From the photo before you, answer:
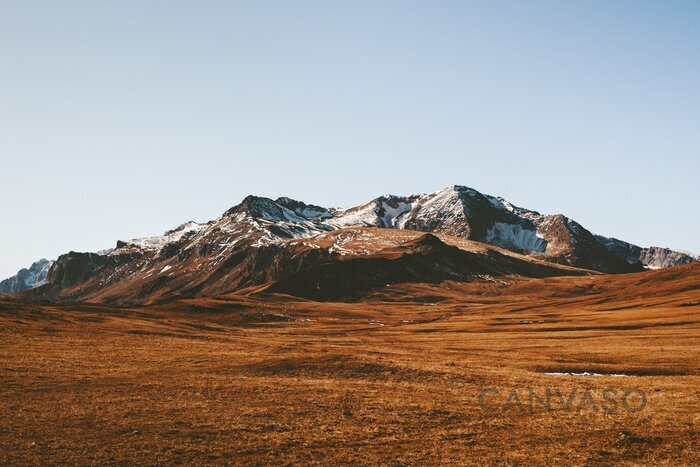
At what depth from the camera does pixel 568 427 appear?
3155 centimetres

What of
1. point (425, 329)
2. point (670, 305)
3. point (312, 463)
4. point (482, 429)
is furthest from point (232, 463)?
point (670, 305)

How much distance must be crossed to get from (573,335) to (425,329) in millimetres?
38017

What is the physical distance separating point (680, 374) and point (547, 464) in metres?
34.6

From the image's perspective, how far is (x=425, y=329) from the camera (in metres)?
122

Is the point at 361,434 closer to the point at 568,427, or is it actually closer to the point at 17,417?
the point at 568,427

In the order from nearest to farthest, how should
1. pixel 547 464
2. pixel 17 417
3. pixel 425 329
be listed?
pixel 547 464
pixel 17 417
pixel 425 329

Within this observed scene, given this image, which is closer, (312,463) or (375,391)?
(312,463)

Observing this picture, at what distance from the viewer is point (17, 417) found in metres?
32.4

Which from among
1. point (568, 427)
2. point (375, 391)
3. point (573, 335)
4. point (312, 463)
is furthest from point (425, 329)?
point (312, 463)

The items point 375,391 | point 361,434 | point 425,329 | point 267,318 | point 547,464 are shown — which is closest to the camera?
point 547,464

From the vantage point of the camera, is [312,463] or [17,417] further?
[17,417]

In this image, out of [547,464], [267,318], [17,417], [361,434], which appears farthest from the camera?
[267,318]

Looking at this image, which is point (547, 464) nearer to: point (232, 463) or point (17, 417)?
point (232, 463)

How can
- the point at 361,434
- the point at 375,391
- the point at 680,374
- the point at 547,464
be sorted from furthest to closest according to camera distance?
the point at 680,374
the point at 375,391
the point at 361,434
the point at 547,464
